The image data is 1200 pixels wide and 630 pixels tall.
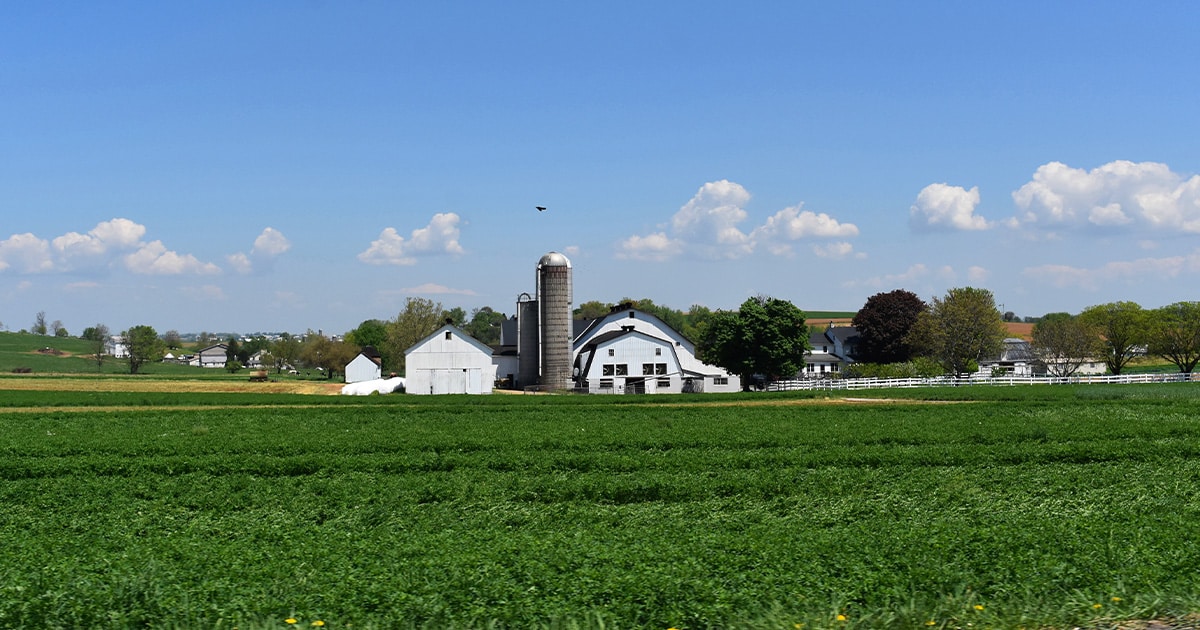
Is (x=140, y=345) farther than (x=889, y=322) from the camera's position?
Yes

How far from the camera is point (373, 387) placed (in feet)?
218

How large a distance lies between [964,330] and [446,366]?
50114 mm

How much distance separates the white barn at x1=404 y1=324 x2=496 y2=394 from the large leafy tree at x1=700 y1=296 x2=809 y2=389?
19.8 m

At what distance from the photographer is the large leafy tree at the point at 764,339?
235 feet

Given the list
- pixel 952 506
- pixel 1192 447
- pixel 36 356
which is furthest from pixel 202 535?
pixel 36 356

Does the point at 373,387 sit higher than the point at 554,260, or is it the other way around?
the point at 554,260

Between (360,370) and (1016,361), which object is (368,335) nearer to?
(360,370)

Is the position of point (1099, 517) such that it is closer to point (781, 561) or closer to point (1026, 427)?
point (781, 561)

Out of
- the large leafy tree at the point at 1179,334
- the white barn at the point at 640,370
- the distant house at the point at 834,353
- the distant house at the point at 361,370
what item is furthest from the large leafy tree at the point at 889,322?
the distant house at the point at 361,370

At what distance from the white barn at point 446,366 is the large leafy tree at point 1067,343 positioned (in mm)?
54996

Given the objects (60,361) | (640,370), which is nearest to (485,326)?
(60,361)

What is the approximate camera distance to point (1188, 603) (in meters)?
9.41

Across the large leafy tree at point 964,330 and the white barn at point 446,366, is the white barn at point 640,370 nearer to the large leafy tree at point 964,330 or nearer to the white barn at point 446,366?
the white barn at point 446,366

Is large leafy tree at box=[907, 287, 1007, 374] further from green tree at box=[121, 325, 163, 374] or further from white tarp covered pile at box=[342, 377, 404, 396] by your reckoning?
green tree at box=[121, 325, 163, 374]
